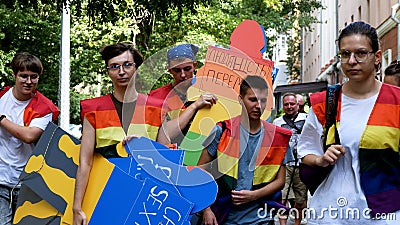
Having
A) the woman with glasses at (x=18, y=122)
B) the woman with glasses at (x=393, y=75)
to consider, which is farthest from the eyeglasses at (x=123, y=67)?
the woman with glasses at (x=393, y=75)

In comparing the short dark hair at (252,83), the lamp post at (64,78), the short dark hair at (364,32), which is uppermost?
the lamp post at (64,78)

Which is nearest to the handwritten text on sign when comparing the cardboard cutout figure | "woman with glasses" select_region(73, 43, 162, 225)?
the cardboard cutout figure

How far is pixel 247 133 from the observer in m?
4.91

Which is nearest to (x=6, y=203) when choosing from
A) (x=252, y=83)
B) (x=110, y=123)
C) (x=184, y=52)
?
(x=110, y=123)

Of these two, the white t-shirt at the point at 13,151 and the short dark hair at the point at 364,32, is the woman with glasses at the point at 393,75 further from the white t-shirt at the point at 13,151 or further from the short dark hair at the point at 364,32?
the white t-shirt at the point at 13,151

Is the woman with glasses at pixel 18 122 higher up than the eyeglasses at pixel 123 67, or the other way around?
the eyeglasses at pixel 123 67

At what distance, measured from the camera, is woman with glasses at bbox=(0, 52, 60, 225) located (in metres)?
5.81

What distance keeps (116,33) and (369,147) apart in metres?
18.6

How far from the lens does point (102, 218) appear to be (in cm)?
479

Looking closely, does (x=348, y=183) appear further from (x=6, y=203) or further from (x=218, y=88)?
(x=6, y=203)

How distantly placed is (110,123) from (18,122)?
1273 millimetres

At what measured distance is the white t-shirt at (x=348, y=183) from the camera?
387 cm

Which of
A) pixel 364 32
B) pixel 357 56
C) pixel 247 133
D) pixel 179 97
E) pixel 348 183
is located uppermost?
pixel 364 32

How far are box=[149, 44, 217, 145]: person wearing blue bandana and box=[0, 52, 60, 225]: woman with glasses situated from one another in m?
0.93
